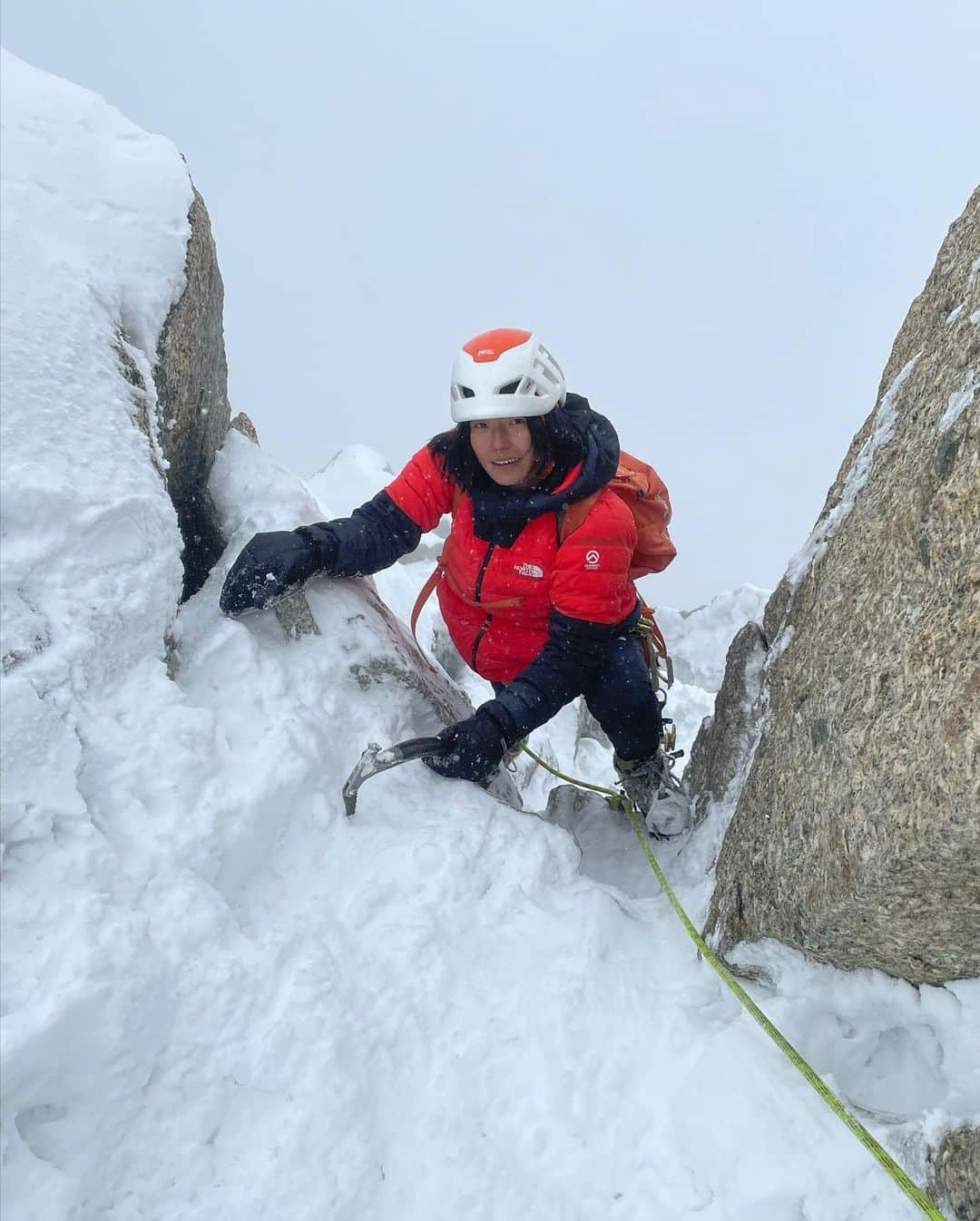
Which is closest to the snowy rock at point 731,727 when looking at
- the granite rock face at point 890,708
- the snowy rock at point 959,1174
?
the granite rock face at point 890,708

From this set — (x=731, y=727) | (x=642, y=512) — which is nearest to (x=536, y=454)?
(x=642, y=512)

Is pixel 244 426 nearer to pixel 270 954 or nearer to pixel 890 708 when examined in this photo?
pixel 270 954

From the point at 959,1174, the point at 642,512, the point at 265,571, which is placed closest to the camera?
the point at 959,1174

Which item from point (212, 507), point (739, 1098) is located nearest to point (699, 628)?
point (212, 507)

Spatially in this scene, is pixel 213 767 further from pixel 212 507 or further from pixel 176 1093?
pixel 212 507

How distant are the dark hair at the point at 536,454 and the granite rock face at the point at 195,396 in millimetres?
1451

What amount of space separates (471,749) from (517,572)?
110 centimetres

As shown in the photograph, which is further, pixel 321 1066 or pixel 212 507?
pixel 212 507

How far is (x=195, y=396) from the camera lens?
16.0 ft

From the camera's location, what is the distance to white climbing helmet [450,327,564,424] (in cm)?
427

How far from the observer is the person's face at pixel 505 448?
4.38 metres

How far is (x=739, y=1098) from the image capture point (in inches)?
122

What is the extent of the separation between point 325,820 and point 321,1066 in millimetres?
1105

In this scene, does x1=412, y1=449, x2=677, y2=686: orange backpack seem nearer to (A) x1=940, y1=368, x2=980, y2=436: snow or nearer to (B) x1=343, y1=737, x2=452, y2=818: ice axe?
(B) x1=343, y1=737, x2=452, y2=818: ice axe
